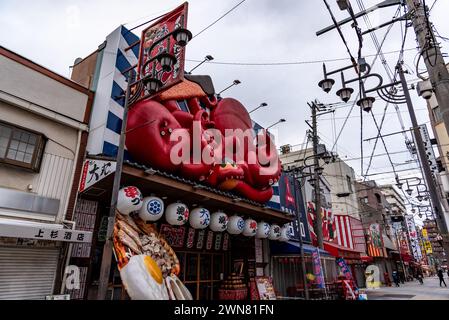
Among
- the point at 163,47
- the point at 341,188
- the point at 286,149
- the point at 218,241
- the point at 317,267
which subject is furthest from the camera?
the point at 286,149

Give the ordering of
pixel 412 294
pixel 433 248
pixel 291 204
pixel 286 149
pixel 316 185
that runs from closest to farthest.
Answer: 1. pixel 316 185
2. pixel 291 204
3. pixel 412 294
4. pixel 286 149
5. pixel 433 248

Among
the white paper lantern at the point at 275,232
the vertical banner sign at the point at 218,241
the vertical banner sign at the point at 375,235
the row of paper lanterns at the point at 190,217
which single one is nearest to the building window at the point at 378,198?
the vertical banner sign at the point at 375,235

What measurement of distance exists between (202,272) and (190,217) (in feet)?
12.6

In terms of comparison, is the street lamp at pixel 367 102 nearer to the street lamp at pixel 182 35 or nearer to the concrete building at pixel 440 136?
the street lamp at pixel 182 35

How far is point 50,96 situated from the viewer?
30.5ft

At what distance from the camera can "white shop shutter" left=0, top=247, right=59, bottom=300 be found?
7371mm

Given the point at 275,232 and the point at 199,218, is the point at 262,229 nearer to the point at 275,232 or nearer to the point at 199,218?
the point at 275,232

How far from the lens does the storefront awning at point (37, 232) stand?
259 inches

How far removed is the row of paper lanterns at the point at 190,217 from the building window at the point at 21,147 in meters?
2.80

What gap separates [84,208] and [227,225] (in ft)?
19.7

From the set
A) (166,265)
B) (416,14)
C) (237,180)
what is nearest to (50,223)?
(166,265)

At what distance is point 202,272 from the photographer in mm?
13625

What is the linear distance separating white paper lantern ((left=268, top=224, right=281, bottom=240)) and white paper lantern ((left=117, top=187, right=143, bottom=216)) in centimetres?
881

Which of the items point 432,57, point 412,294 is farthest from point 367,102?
point 412,294
